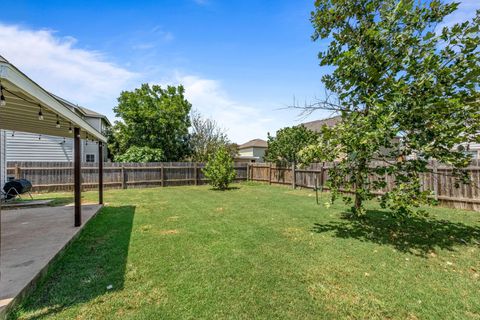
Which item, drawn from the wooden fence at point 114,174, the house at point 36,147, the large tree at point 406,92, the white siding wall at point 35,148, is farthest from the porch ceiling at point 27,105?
the white siding wall at point 35,148

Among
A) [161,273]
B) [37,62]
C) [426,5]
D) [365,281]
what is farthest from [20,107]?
[426,5]

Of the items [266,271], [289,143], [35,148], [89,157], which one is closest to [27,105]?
[266,271]

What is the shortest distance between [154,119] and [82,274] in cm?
1682

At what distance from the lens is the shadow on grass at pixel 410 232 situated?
443 cm

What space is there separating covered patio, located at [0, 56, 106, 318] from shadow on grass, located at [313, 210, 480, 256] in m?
4.85

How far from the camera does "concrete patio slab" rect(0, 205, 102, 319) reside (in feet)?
8.71

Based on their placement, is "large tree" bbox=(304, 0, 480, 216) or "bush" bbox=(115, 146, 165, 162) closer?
"large tree" bbox=(304, 0, 480, 216)

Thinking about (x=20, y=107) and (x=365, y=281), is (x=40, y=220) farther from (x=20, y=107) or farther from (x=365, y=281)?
(x=365, y=281)

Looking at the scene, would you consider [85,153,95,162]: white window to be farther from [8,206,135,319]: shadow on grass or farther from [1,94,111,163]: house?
[8,206,135,319]: shadow on grass

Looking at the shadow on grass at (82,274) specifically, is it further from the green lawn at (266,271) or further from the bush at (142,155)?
the bush at (142,155)

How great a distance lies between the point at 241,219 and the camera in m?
6.39

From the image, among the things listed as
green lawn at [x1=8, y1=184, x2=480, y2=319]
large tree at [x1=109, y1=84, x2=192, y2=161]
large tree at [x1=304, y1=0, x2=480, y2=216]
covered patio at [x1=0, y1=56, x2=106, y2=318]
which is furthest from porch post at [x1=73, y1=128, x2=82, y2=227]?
large tree at [x1=109, y1=84, x2=192, y2=161]

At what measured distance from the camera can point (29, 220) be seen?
224 inches

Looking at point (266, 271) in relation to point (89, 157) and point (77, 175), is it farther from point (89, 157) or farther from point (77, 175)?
point (89, 157)
